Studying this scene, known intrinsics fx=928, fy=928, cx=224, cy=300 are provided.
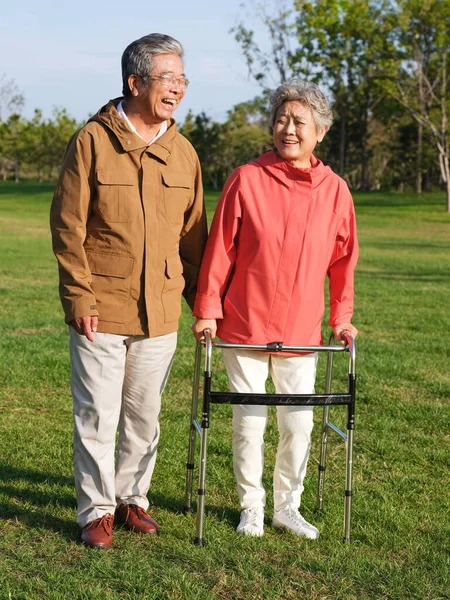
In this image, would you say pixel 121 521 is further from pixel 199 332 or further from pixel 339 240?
pixel 339 240

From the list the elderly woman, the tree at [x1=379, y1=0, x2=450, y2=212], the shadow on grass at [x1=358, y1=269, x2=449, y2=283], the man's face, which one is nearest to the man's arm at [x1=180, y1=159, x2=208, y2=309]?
the elderly woman

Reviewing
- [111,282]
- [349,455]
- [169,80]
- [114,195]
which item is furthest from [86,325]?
[349,455]

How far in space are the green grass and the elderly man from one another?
29cm

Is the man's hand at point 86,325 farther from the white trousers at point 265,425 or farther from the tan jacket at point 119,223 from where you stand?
the white trousers at point 265,425

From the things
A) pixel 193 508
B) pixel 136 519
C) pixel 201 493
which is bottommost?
pixel 193 508

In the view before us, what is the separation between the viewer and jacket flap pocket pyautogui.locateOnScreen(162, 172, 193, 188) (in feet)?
14.0

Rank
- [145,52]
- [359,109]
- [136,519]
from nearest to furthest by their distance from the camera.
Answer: [145,52] → [136,519] → [359,109]

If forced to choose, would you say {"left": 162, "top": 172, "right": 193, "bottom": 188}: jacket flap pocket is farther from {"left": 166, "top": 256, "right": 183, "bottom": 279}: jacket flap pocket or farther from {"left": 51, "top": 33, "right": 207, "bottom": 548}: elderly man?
{"left": 166, "top": 256, "right": 183, "bottom": 279}: jacket flap pocket

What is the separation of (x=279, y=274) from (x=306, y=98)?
813mm

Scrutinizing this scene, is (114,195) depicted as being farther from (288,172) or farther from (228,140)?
(228,140)

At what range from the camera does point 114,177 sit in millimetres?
4121

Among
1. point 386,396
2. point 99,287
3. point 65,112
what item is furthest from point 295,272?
Result: point 65,112

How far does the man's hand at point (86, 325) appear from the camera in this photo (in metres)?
4.10

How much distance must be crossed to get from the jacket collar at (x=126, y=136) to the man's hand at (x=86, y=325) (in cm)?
77
